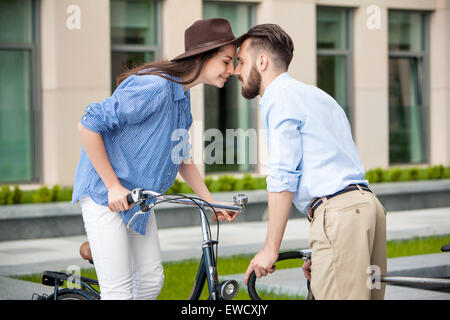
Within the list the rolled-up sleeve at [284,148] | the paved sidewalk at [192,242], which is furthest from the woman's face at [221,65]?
the paved sidewalk at [192,242]

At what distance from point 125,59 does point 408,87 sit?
251 inches

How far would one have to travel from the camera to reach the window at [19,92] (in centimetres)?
1291

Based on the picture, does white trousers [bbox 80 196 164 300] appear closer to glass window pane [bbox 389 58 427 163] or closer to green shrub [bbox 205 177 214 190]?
green shrub [bbox 205 177 214 190]

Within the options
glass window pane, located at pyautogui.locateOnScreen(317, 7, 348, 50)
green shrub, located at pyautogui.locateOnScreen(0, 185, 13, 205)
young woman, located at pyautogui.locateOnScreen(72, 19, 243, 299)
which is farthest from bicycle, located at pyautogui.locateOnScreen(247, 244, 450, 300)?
glass window pane, located at pyautogui.locateOnScreen(317, 7, 348, 50)

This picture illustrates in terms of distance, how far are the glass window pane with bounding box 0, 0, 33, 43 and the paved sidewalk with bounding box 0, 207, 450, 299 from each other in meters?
3.76

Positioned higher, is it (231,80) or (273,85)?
(231,80)

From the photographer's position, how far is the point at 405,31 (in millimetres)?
17031

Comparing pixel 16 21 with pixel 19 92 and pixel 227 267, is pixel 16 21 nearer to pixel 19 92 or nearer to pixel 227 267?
pixel 19 92

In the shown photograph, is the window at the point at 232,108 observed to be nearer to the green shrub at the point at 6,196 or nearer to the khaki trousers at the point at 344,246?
the green shrub at the point at 6,196

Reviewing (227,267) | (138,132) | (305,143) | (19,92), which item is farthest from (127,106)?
(19,92)

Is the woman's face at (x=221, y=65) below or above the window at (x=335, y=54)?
below

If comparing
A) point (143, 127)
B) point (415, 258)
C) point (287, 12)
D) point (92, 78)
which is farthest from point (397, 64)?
point (143, 127)

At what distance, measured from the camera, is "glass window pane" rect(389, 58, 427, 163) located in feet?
55.3

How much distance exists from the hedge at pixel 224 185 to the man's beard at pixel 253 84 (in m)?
8.78
